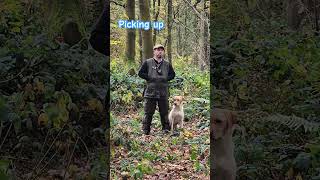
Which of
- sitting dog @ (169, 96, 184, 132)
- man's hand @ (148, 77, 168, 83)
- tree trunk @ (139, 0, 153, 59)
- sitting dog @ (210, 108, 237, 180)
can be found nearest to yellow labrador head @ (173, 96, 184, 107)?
sitting dog @ (169, 96, 184, 132)

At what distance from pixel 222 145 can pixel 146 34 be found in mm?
1177

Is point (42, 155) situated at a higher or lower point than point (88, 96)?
lower

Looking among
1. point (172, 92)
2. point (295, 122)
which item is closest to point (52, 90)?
point (172, 92)

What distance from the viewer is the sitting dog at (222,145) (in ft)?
15.1

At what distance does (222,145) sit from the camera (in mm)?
4660

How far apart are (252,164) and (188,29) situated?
1.42 meters

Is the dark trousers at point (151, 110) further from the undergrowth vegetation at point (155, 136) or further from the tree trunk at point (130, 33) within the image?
the tree trunk at point (130, 33)

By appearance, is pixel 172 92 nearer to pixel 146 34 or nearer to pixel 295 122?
pixel 146 34

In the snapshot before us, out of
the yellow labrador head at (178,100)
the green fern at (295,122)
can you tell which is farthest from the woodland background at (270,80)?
the yellow labrador head at (178,100)

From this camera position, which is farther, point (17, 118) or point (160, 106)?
point (17, 118)

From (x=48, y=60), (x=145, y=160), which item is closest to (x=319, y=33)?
(x=145, y=160)

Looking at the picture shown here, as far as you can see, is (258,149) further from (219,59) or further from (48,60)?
(48,60)

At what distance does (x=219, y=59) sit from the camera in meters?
5.40

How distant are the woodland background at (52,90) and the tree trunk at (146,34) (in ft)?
2.12
